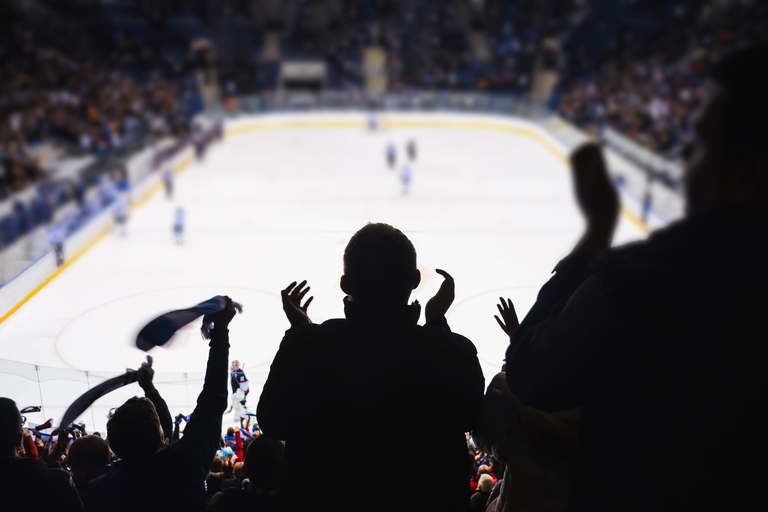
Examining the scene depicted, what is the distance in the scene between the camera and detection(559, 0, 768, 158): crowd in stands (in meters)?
14.3

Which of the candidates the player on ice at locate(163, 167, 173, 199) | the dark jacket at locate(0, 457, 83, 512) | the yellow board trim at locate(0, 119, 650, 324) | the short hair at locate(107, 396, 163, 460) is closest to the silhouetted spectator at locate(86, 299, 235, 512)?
the short hair at locate(107, 396, 163, 460)

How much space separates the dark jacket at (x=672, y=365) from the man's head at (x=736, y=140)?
40mm

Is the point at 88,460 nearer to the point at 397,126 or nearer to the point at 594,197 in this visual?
the point at 594,197

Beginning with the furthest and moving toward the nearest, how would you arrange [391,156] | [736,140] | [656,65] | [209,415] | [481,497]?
[656,65] → [391,156] → [481,497] → [209,415] → [736,140]

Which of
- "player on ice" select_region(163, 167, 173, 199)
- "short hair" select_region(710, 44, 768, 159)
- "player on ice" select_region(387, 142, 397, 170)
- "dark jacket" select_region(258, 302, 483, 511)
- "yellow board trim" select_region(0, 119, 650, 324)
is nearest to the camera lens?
"short hair" select_region(710, 44, 768, 159)

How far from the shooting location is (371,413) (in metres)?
1.23

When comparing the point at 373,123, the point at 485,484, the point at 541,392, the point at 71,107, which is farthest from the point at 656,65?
the point at 541,392

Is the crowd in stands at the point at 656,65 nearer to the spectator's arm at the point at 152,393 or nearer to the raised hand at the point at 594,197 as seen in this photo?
the spectator's arm at the point at 152,393

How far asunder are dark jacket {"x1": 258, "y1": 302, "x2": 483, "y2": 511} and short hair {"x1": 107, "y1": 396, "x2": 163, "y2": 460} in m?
0.44

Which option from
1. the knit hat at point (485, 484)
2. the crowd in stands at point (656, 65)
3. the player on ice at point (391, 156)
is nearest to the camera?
the knit hat at point (485, 484)

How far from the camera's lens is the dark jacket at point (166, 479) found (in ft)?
4.96

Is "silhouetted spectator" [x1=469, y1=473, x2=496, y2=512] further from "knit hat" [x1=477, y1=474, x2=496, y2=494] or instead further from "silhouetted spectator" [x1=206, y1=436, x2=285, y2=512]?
"silhouetted spectator" [x1=206, y1=436, x2=285, y2=512]

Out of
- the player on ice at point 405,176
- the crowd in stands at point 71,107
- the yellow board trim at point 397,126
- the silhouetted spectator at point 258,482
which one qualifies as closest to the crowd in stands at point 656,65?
the yellow board trim at point 397,126

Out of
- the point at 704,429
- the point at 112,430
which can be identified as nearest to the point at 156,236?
the point at 112,430
